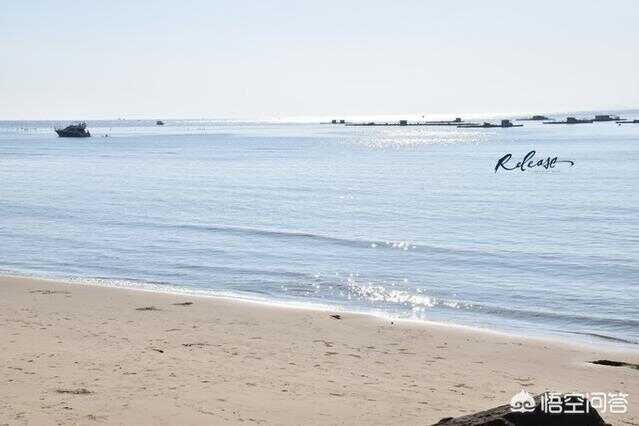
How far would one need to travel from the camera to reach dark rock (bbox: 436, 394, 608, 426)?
25.2 feet

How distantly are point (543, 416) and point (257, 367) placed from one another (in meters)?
5.74

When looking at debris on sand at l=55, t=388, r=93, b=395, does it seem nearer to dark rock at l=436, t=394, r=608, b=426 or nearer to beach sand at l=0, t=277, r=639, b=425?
beach sand at l=0, t=277, r=639, b=425

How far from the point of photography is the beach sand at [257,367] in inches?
398

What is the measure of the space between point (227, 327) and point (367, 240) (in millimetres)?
15008

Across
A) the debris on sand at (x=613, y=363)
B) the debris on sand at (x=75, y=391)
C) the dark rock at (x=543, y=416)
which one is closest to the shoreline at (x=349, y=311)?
the debris on sand at (x=613, y=363)

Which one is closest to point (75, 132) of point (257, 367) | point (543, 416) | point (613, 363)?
→ point (257, 367)

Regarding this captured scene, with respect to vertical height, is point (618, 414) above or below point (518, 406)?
below

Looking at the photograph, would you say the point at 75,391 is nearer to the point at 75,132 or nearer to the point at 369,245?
the point at 369,245

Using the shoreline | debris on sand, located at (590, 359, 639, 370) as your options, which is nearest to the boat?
the shoreline

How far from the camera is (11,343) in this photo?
520 inches

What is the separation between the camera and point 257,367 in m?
12.4

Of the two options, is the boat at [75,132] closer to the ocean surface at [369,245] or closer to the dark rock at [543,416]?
the ocean surface at [369,245]

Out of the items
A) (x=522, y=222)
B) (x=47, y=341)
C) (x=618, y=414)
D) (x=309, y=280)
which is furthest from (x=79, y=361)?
(x=522, y=222)

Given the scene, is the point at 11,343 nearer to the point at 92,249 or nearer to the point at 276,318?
the point at 276,318
